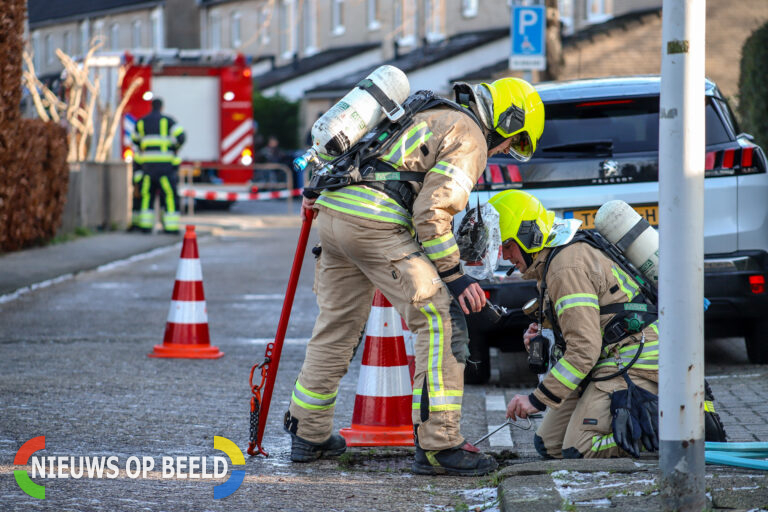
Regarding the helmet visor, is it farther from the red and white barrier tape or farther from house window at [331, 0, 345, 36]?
house window at [331, 0, 345, 36]

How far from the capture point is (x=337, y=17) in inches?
1848

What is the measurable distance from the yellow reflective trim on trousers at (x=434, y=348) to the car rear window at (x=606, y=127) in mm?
2552

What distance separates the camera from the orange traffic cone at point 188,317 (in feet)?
26.8

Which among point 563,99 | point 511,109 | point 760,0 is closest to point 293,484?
point 511,109

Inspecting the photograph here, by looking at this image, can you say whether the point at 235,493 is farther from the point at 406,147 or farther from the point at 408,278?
the point at 406,147

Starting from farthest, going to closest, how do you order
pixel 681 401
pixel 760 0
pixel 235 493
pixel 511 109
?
pixel 760 0 → pixel 511 109 → pixel 235 493 → pixel 681 401

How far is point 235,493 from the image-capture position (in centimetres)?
464

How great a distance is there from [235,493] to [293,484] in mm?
268

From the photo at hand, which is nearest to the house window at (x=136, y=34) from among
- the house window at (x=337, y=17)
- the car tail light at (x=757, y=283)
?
the house window at (x=337, y=17)

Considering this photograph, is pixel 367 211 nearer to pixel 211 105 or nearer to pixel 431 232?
pixel 431 232

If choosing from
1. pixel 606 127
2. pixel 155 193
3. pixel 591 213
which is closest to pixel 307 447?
pixel 591 213

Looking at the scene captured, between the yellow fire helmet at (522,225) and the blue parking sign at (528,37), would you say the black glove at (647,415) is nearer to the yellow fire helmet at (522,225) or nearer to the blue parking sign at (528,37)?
the yellow fire helmet at (522,225)

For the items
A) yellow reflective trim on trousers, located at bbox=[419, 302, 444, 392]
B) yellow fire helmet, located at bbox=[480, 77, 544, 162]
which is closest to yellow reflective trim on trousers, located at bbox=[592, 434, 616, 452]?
Result: yellow reflective trim on trousers, located at bbox=[419, 302, 444, 392]

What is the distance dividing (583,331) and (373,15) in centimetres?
4039
